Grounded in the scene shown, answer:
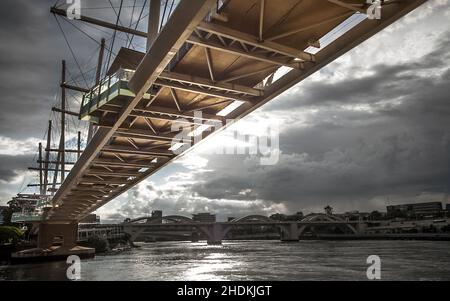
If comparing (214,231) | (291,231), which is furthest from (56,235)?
(291,231)

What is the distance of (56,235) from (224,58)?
202 ft

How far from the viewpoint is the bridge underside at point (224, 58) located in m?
10.3

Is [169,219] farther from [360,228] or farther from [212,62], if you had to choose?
[212,62]

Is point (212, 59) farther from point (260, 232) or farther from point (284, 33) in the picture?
point (260, 232)

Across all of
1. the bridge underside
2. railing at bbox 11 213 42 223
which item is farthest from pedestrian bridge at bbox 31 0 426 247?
railing at bbox 11 213 42 223

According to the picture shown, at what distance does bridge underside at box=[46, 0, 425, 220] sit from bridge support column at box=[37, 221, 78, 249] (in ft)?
158

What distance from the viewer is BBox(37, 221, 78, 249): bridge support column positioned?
63562 mm

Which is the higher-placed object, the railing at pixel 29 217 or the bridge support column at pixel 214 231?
the railing at pixel 29 217

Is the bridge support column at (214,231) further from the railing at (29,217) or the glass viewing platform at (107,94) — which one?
the glass viewing platform at (107,94)

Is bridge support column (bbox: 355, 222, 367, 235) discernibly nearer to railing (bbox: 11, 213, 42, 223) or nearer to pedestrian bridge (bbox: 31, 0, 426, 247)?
railing (bbox: 11, 213, 42, 223)

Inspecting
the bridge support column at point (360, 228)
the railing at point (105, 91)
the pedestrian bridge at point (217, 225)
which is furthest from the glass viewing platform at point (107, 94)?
the bridge support column at point (360, 228)

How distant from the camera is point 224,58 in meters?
13.4

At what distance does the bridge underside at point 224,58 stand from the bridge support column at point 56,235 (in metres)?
48.2

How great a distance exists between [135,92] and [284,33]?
6.19 m
